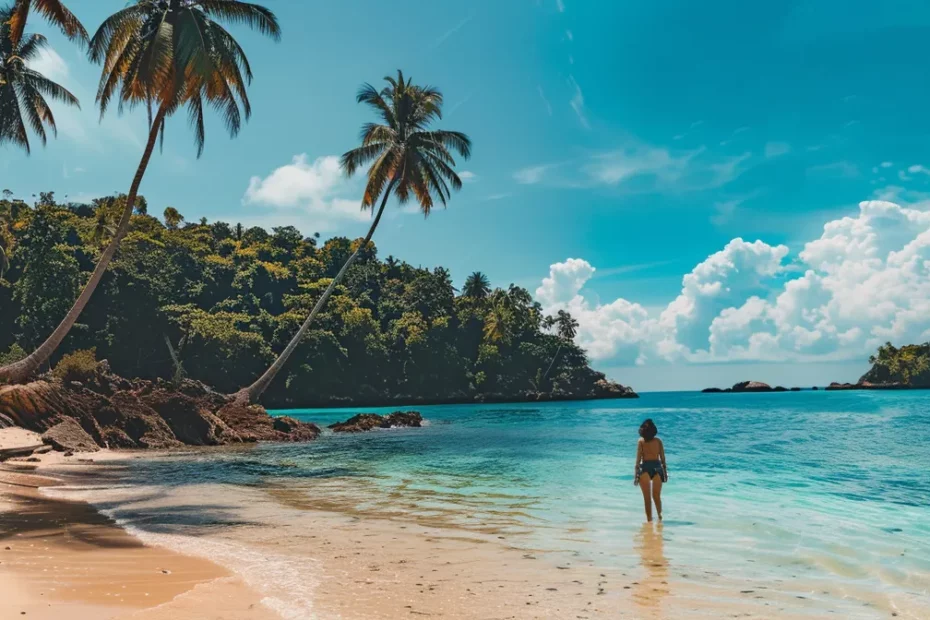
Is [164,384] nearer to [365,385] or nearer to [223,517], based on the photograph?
[223,517]

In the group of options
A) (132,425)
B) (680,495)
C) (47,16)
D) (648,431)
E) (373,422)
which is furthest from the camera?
(373,422)

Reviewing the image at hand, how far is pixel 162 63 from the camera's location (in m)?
19.5

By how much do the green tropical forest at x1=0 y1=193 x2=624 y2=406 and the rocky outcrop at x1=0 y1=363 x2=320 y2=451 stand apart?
17.9 m

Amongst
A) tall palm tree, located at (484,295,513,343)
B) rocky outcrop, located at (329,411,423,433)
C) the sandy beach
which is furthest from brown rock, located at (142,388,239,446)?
tall palm tree, located at (484,295,513,343)

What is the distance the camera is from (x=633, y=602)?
238 inches

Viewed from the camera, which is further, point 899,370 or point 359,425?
point 899,370

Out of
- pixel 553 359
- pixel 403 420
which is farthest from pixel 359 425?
pixel 553 359

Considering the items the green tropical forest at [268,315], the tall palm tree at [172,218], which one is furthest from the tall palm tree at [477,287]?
the tall palm tree at [172,218]

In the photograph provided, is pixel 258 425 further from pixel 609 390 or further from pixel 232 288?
pixel 609 390

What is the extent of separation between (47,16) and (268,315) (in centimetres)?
5879

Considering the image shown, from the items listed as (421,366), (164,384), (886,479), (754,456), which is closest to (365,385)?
(421,366)

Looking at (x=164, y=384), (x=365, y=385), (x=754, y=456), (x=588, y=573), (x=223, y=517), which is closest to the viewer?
(x=588, y=573)

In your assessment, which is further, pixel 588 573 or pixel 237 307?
pixel 237 307

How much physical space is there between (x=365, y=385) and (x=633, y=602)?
82.1 m
